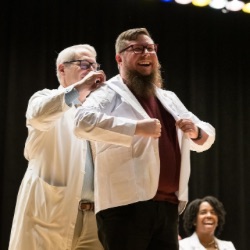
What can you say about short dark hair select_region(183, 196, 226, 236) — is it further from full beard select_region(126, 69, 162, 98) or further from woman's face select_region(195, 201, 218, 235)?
full beard select_region(126, 69, 162, 98)

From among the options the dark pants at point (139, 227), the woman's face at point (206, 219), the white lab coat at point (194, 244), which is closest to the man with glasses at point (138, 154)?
the dark pants at point (139, 227)

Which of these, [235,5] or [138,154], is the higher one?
[235,5]

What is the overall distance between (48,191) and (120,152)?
0.58 m

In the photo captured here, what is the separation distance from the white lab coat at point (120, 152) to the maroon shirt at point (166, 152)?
3 centimetres

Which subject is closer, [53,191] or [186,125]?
[186,125]

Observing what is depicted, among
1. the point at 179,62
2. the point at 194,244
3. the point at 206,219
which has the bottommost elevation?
the point at 194,244

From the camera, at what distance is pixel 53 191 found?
245cm

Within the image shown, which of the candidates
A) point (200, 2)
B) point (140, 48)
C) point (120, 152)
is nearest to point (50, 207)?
point (120, 152)

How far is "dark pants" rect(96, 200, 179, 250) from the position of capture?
193 cm

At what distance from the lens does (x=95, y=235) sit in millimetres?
2467

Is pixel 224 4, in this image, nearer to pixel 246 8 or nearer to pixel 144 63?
pixel 246 8

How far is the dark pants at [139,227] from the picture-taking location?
1926 millimetres

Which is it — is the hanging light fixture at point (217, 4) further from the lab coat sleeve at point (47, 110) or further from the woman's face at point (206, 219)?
the lab coat sleeve at point (47, 110)

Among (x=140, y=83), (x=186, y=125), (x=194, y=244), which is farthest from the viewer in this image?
(x=194, y=244)
